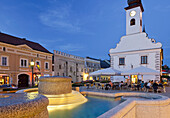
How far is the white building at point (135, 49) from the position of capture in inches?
891

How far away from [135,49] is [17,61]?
77.2ft

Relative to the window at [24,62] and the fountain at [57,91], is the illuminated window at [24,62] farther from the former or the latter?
the fountain at [57,91]

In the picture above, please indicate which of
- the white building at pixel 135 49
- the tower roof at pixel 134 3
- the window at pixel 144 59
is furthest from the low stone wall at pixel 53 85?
the tower roof at pixel 134 3

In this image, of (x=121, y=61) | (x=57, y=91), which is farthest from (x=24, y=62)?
(x=57, y=91)

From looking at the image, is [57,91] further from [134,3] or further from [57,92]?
[134,3]

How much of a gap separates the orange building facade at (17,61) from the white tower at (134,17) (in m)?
21.3

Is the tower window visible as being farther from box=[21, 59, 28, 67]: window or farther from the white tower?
box=[21, 59, 28, 67]: window

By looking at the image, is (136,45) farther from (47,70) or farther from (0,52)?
(0,52)

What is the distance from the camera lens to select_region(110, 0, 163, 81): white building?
22625mm

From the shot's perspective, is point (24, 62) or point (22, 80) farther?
point (24, 62)

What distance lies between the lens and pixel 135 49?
80.7 feet

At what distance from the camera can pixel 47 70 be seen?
34000mm

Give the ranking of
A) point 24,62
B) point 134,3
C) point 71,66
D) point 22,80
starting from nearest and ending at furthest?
point 134,3, point 22,80, point 24,62, point 71,66

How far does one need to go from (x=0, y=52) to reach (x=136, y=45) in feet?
81.9
